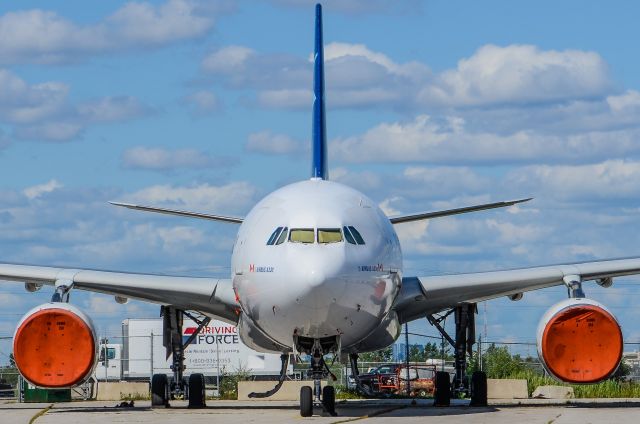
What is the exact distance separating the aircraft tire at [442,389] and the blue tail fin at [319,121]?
5.13 m

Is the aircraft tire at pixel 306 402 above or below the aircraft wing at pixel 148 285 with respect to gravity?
below

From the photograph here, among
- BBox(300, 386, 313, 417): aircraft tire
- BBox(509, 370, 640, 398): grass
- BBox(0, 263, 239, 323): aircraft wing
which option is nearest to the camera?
BBox(300, 386, 313, 417): aircraft tire

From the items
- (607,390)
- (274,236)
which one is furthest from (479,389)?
(607,390)

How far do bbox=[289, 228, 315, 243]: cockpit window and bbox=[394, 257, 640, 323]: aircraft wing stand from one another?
14.6 feet

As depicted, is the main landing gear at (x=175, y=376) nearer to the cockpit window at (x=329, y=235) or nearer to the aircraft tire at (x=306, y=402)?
the aircraft tire at (x=306, y=402)

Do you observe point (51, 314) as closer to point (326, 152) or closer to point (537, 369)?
point (326, 152)

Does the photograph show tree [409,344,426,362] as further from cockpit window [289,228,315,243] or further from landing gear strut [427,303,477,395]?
cockpit window [289,228,315,243]

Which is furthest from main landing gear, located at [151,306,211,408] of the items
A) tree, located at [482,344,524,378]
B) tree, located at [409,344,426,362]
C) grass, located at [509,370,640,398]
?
tree, located at [409,344,426,362]

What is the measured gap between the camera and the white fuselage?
20.5 metres

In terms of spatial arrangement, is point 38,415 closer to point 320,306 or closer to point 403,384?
point 320,306

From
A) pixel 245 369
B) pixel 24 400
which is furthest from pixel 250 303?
pixel 245 369

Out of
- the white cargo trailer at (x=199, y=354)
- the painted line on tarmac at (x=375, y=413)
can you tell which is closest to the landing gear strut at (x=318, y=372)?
the painted line on tarmac at (x=375, y=413)

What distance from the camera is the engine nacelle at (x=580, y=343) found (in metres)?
23.0

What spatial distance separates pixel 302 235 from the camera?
2097 centimetres
